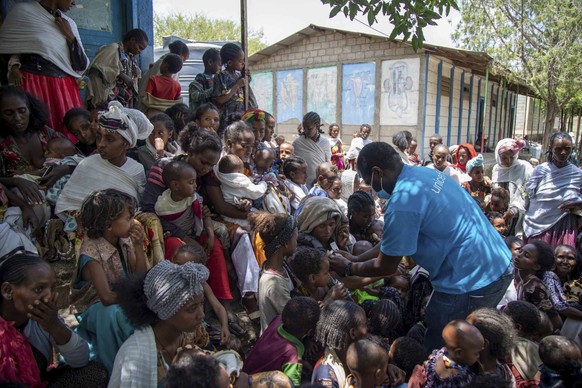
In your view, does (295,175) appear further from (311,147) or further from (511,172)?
(511,172)

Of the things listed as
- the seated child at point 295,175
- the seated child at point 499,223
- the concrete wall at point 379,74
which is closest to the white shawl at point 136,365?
the seated child at point 295,175

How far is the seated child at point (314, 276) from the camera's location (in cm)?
292

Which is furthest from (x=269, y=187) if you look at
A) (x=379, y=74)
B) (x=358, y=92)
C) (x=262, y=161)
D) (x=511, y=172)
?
(x=358, y=92)

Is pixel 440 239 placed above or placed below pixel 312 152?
below

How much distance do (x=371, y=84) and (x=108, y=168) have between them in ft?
39.1

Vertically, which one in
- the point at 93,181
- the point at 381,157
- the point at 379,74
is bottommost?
the point at 93,181

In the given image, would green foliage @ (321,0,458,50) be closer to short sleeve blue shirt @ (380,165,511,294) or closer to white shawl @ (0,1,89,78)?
short sleeve blue shirt @ (380,165,511,294)

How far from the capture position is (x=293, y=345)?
250cm

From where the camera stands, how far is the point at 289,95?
632 inches

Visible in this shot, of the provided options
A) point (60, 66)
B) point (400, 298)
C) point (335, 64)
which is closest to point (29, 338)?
point (400, 298)

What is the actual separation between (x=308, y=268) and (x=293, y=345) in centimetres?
57

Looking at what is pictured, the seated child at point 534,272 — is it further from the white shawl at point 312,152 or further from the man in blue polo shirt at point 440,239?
the white shawl at point 312,152

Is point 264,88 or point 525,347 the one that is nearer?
point 525,347

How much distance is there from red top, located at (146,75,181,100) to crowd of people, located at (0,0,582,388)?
0.91 meters
